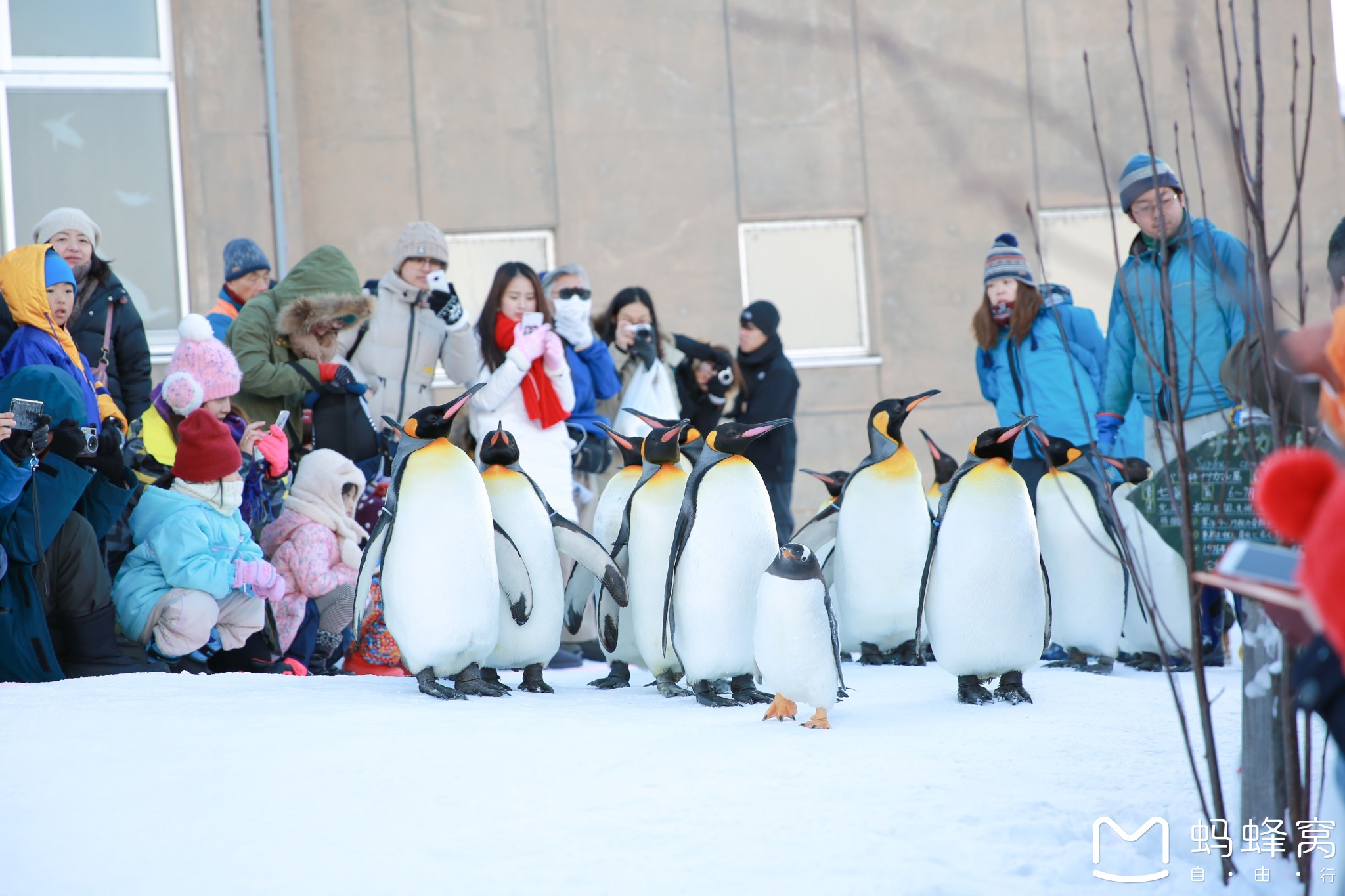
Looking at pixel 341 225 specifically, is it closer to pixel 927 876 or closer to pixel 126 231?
pixel 126 231

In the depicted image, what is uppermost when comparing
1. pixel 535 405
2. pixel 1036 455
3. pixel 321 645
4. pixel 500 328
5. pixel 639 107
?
pixel 639 107

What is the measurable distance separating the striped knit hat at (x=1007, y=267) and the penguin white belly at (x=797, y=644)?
258cm

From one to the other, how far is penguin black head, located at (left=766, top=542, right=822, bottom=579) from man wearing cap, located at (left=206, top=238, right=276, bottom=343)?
3.36m

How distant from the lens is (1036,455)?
5.43 metres

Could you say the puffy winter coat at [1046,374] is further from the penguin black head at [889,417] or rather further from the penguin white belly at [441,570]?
the penguin white belly at [441,570]

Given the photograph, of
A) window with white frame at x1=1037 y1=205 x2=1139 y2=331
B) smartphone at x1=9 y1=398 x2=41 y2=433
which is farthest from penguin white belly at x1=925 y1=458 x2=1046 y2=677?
window with white frame at x1=1037 y1=205 x2=1139 y2=331

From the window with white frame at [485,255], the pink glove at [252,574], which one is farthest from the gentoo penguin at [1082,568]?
the window with white frame at [485,255]

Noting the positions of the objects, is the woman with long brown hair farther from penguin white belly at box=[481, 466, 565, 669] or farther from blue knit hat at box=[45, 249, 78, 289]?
blue knit hat at box=[45, 249, 78, 289]

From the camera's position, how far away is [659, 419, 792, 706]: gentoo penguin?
389 centimetres

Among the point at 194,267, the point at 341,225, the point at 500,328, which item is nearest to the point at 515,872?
the point at 500,328

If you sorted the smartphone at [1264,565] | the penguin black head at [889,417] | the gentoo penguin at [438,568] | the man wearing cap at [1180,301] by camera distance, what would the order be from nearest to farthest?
the smartphone at [1264,565] → the gentoo penguin at [438,568] → the man wearing cap at [1180,301] → the penguin black head at [889,417]

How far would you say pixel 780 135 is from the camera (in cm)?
981

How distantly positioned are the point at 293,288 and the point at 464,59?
14.5 ft

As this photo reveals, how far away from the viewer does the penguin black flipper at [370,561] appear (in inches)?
159
